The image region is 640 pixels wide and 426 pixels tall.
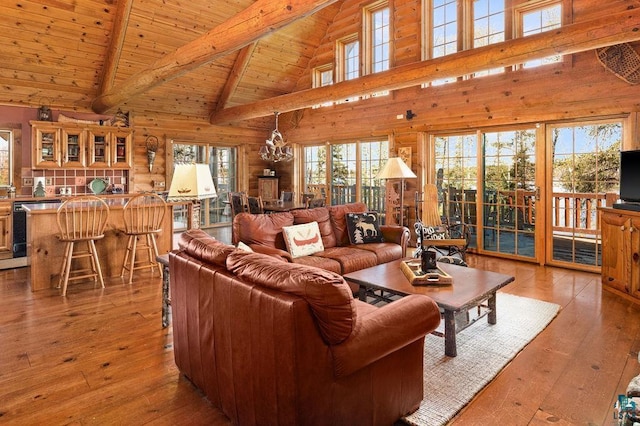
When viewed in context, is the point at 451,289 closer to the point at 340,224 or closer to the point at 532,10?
the point at 340,224

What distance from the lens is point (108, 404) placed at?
2199 mm

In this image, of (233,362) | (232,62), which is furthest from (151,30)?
(233,362)

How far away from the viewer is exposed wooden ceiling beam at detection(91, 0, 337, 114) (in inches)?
125

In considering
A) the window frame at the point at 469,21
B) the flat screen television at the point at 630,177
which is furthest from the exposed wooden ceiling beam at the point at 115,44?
the flat screen television at the point at 630,177

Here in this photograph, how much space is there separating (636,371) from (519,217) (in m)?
3.58

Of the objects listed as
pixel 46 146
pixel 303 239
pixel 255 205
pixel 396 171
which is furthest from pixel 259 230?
Answer: pixel 46 146

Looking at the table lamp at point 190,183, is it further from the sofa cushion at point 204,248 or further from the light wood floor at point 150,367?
the light wood floor at point 150,367

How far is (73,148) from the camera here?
6.95 metres

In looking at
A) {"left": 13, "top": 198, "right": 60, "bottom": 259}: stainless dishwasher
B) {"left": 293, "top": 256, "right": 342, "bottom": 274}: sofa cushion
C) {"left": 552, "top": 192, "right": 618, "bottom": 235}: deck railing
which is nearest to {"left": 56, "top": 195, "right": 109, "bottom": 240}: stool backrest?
{"left": 13, "top": 198, "right": 60, "bottom": 259}: stainless dishwasher

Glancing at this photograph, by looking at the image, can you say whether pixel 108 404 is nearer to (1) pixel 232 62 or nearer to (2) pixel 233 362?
(2) pixel 233 362

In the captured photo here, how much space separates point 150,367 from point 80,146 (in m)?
5.78

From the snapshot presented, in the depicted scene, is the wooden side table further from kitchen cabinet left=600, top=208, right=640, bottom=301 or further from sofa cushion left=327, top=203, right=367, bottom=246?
kitchen cabinet left=600, top=208, right=640, bottom=301

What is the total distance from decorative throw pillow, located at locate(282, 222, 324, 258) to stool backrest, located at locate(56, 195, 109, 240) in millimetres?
2081

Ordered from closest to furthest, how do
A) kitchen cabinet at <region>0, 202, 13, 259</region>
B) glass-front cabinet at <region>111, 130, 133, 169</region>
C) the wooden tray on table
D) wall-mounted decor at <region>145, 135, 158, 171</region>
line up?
1. the wooden tray on table
2. kitchen cabinet at <region>0, 202, 13, 259</region>
3. glass-front cabinet at <region>111, 130, 133, 169</region>
4. wall-mounted decor at <region>145, 135, 158, 171</region>
